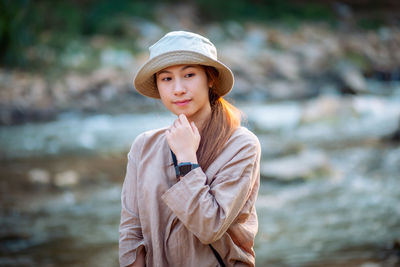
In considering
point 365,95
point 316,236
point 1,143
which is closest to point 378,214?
point 316,236

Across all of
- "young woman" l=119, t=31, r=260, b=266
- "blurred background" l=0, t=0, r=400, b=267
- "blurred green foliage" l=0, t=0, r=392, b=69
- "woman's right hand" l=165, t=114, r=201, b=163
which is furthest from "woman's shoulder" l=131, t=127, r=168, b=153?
"blurred green foliage" l=0, t=0, r=392, b=69

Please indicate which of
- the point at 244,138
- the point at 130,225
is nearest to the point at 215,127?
the point at 244,138

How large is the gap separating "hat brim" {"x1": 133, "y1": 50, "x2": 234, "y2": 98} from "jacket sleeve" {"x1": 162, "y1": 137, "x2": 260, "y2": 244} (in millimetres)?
284

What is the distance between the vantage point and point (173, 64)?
1.46m

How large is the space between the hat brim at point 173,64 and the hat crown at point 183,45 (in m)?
0.01

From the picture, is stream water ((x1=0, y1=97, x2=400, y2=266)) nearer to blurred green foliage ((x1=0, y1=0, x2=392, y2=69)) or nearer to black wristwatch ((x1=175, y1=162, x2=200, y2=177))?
black wristwatch ((x1=175, y1=162, x2=200, y2=177))

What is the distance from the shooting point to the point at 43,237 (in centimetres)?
434

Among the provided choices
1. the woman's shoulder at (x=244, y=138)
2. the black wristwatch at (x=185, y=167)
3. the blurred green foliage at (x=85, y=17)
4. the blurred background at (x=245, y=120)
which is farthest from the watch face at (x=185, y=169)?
the blurred green foliage at (x=85, y=17)

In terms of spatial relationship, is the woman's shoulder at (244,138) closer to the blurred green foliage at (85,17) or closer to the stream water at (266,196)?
the stream water at (266,196)

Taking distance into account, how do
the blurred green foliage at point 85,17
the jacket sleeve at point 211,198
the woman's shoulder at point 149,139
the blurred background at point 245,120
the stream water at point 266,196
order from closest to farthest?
the jacket sleeve at point 211,198
the woman's shoulder at point 149,139
the stream water at point 266,196
the blurred background at point 245,120
the blurred green foliage at point 85,17

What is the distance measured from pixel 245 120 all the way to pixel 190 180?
0.40 m

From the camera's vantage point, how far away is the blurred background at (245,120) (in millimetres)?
4297

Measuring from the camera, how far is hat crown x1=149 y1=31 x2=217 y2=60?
4.78ft

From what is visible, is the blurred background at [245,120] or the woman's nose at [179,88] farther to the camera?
the blurred background at [245,120]
